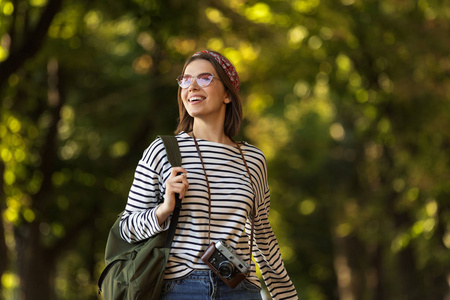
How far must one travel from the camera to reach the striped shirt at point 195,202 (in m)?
3.61

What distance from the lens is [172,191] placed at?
3484mm

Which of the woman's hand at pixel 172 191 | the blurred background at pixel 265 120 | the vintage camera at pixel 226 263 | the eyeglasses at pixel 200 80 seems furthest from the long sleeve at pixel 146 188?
the blurred background at pixel 265 120

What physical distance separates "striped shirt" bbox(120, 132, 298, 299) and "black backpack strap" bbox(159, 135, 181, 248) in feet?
0.08

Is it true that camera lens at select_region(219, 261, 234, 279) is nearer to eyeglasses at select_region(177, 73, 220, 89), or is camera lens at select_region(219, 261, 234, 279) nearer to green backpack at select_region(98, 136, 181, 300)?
green backpack at select_region(98, 136, 181, 300)

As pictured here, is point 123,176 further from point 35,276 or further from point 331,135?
point 331,135

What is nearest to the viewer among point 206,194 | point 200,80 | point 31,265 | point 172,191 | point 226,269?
point 172,191

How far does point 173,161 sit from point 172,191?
25 cm

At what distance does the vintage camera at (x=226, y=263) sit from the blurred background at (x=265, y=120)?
6.31 metres

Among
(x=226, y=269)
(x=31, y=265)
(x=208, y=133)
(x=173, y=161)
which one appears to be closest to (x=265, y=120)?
(x=31, y=265)

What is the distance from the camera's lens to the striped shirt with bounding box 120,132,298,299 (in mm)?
3609

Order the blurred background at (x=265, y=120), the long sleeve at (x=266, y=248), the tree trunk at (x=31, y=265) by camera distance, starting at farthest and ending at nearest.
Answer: the tree trunk at (x=31, y=265) < the blurred background at (x=265, y=120) < the long sleeve at (x=266, y=248)

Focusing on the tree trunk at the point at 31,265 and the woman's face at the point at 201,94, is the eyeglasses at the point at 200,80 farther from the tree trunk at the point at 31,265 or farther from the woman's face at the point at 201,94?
the tree trunk at the point at 31,265

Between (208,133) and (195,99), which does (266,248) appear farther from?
(195,99)

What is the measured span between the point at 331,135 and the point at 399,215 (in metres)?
8.20
